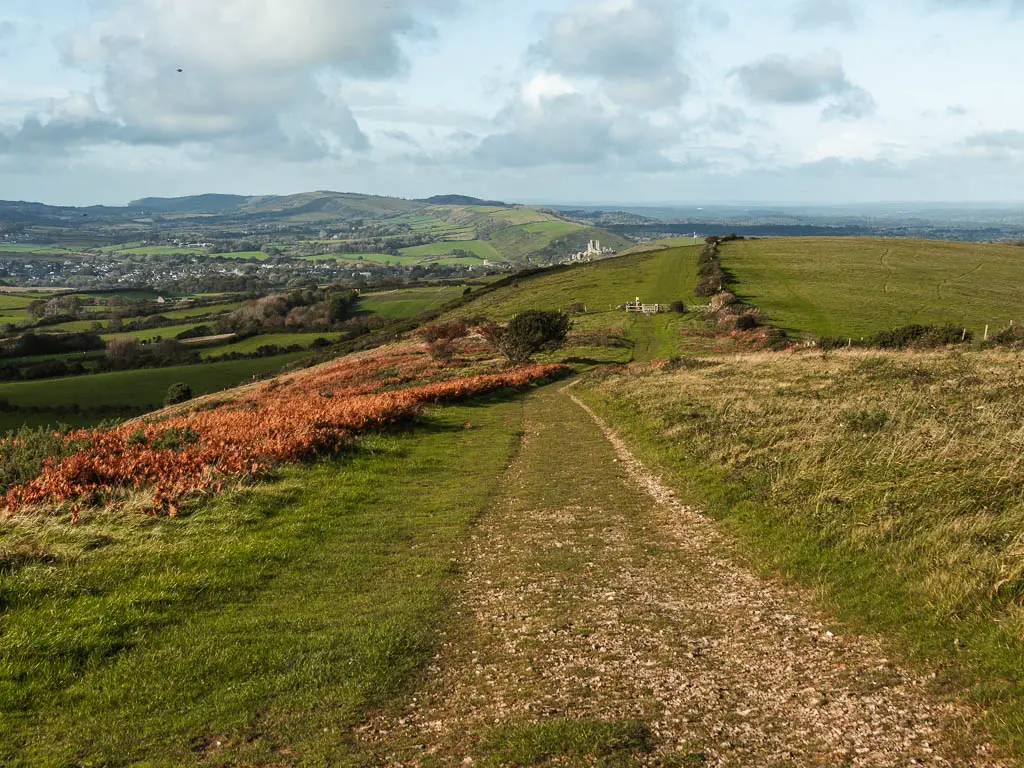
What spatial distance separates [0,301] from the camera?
161 metres

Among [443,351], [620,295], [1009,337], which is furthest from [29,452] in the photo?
[620,295]

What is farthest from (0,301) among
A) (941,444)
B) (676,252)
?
(941,444)

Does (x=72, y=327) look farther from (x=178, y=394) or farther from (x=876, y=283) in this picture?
(x=876, y=283)

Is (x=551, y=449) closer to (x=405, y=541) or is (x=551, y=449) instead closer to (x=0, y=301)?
(x=405, y=541)

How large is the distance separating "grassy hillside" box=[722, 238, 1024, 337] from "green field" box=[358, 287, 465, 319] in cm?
5787

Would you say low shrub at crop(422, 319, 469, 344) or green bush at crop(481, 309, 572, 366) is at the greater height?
green bush at crop(481, 309, 572, 366)

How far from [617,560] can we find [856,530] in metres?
3.75

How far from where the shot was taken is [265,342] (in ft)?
358

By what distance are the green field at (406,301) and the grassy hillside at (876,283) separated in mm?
57866

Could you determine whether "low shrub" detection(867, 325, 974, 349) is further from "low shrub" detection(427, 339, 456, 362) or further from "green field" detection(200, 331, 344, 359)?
"green field" detection(200, 331, 344, 359)

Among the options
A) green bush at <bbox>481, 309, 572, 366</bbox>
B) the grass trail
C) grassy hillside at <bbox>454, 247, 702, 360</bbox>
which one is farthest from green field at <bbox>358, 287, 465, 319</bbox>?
the grass trail

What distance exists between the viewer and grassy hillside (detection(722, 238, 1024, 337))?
6066 cm

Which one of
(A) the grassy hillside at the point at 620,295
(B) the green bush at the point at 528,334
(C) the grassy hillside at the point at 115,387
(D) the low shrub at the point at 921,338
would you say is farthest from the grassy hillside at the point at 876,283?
(C) the grassy hillside at the point at 115,387

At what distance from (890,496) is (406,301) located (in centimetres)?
13033
